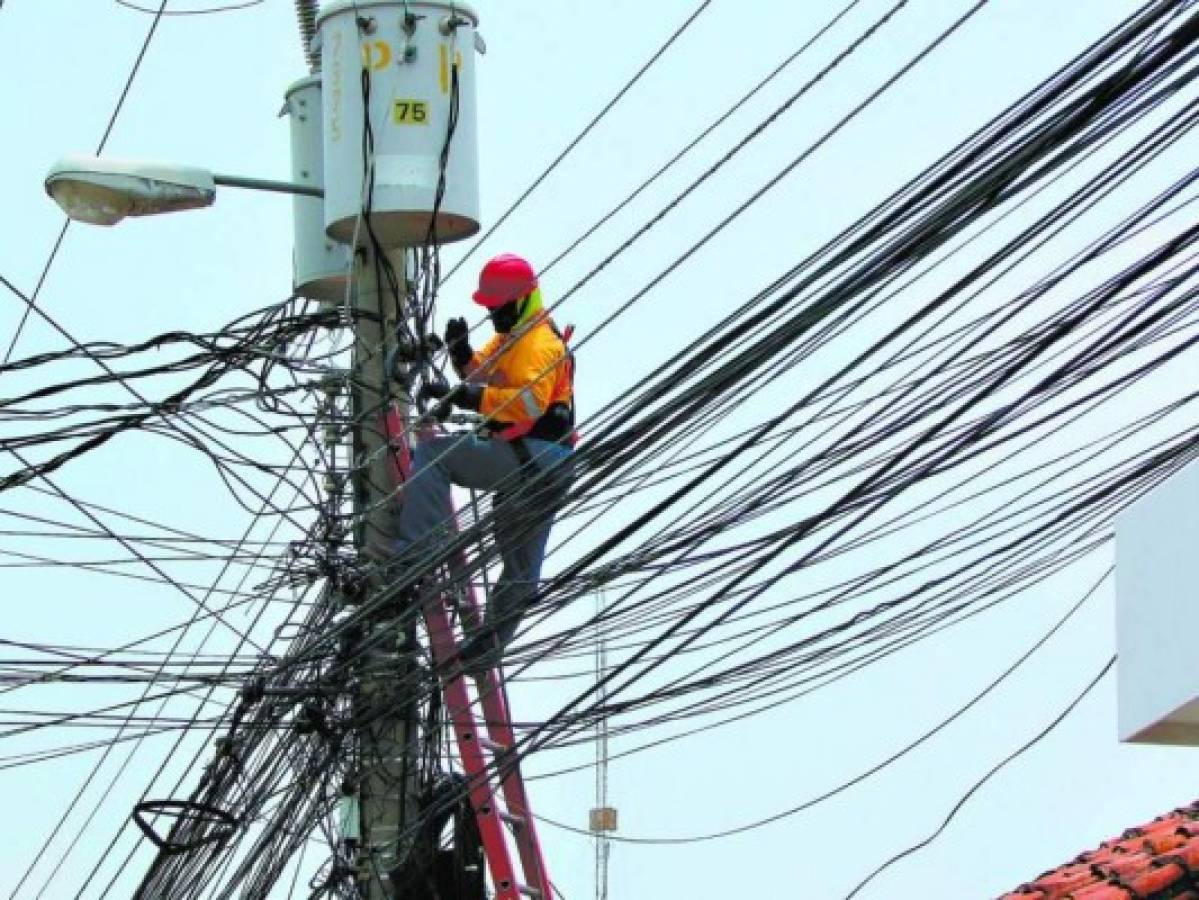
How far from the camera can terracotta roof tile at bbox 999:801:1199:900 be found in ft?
36.8

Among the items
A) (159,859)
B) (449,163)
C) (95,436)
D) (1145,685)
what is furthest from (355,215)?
(1145,685)

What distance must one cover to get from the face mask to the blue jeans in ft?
1.41

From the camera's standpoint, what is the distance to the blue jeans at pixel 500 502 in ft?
37.5

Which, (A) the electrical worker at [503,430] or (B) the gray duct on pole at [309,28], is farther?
(B) the gray duct on pole at [309,28]

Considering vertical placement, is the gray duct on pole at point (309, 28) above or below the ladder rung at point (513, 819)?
above

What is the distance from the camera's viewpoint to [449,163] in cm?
1310

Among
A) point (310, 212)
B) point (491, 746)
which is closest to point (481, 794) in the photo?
point (491, 746)

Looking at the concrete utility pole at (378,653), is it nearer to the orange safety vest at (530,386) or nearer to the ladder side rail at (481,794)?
the ladder side rail at (481,794)

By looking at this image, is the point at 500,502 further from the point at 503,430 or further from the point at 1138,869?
the point at 1138,869

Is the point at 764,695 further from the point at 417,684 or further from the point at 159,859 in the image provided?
the point at 159,859

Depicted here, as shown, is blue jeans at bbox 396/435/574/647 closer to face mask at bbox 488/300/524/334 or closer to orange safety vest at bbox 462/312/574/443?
orange safety vest at bbox 462/312/574/443

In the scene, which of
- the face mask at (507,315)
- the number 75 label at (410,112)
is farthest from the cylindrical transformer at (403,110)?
the face mask at (507,315)

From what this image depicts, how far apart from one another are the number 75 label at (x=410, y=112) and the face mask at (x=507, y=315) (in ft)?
2.55

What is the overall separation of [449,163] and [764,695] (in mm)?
2848
